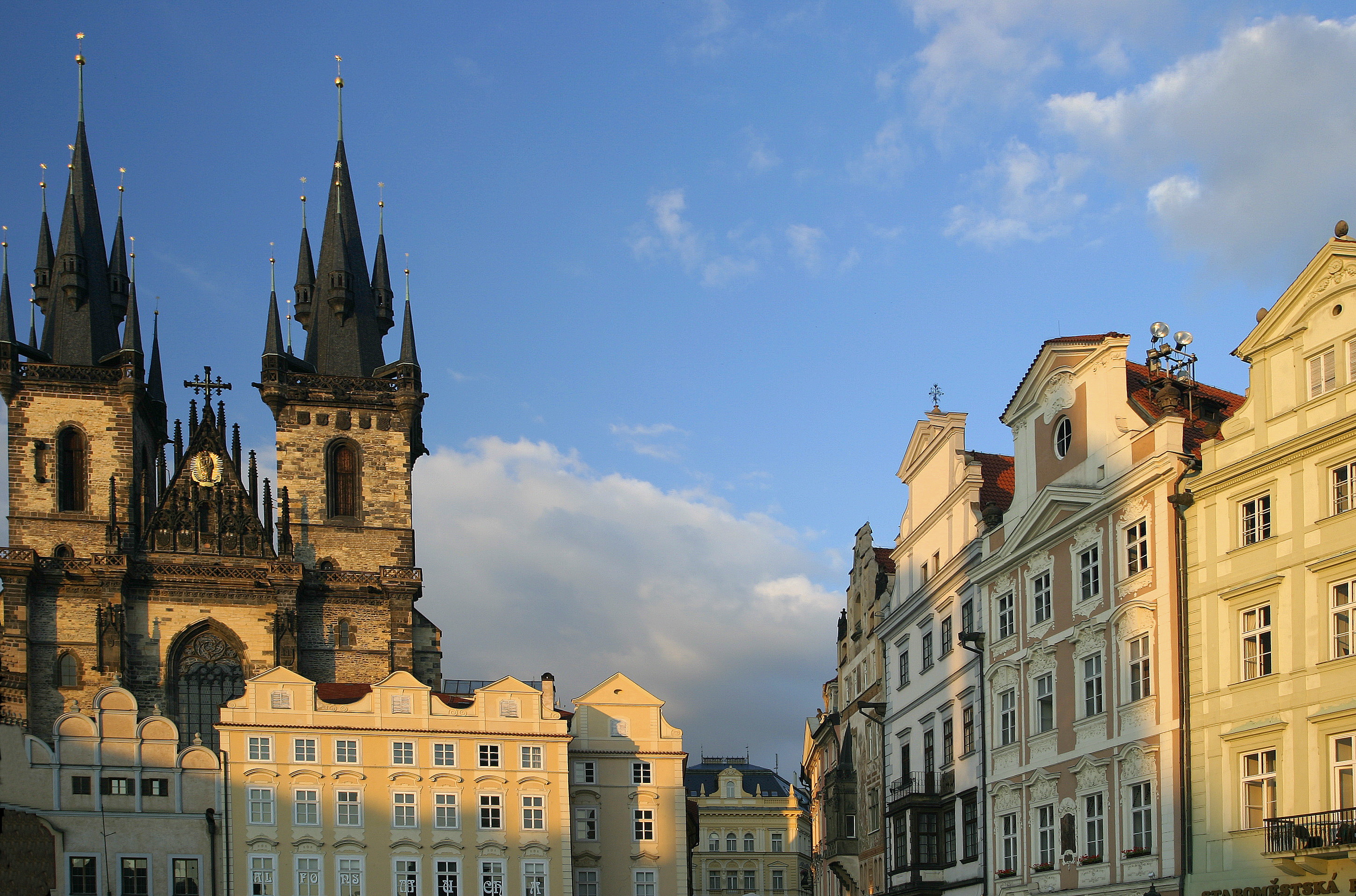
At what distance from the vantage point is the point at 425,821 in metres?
53.4

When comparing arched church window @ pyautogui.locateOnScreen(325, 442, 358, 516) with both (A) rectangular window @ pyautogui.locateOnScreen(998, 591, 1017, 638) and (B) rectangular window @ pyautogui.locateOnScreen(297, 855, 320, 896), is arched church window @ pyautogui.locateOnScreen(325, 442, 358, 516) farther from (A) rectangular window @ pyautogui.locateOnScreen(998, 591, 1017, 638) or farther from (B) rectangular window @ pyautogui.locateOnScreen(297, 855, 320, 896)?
(A) rectangular window @ pyautogui.locateOnScreen(998, 591, 1017, 638)

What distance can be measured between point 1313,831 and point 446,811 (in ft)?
107

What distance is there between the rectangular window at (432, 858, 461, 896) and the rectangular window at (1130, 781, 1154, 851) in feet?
87.6

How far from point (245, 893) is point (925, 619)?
2293 cm

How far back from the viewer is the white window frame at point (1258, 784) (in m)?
29.0

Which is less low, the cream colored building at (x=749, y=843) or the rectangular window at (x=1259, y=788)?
the rectangular window at (x=1259, y=788)

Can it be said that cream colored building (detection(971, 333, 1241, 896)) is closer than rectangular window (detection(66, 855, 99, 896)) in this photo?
Yes

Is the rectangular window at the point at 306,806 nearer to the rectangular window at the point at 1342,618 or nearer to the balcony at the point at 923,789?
the balcony at the point at 923,789

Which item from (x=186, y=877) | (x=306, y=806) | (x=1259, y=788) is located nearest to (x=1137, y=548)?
(x=1259, y=788)

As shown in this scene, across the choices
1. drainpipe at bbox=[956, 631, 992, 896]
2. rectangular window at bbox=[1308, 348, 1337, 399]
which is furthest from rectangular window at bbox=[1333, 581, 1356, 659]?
drainpipe at bbox=[956, 631, 992, 896]

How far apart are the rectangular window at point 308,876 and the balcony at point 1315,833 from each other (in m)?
32.5

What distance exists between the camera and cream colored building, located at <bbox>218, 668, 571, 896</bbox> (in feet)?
171

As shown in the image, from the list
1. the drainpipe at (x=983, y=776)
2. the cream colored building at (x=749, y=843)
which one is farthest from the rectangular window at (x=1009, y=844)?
the cream colored building at (x=749, y=843)

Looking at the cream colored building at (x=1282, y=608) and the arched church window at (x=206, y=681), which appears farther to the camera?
the arched church window at (x=206, y=681)
